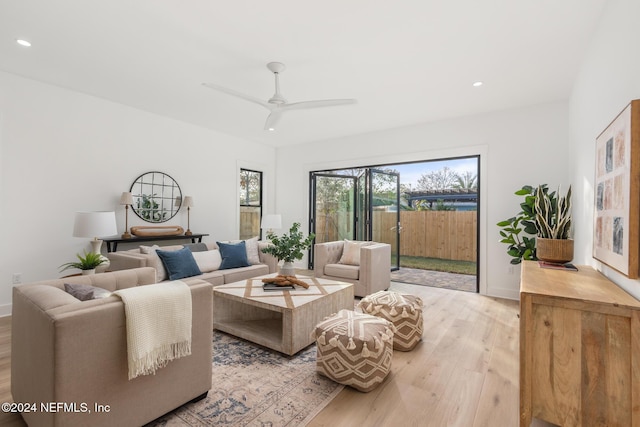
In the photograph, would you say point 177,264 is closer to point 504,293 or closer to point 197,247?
point 197,247

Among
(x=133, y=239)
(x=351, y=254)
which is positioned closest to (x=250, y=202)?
(x=133, y=239)

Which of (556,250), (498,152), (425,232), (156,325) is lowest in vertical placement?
(156,325)

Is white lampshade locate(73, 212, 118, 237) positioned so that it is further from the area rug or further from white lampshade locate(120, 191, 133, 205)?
the area rug

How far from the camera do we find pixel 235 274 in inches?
152

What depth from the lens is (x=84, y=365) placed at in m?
1.33

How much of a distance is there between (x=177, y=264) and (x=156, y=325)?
214 centimetres

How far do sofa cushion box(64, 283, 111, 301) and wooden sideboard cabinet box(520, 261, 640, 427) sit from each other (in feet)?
7.11

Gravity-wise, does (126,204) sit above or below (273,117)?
below

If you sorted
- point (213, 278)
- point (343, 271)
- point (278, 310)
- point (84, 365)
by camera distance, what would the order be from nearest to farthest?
1. point (84, 365)
2. point (278, 310)
3. point (213, 278)
4. point (343, 271)

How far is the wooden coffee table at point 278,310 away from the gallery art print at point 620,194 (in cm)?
199

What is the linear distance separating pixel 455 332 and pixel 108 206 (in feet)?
14.6

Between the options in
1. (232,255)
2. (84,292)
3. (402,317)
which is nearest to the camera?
(84,292)

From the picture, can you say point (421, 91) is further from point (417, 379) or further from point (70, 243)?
point (70, 243)

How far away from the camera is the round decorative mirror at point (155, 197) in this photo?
14.2ft
